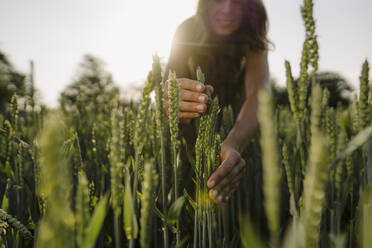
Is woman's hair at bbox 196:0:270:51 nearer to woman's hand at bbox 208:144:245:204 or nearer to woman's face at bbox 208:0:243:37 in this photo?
woman's face at bbox 208:0:243:37

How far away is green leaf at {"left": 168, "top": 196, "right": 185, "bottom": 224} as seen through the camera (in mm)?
468

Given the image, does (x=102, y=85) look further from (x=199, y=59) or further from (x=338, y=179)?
(x=338, y=179)

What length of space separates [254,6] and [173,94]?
215 cm

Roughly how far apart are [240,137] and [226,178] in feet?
2.16

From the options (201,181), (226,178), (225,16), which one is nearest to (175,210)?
(201,181)

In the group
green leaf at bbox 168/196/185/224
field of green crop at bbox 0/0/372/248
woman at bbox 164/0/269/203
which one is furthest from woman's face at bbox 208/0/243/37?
green leaf at bbox 168/196/185/224

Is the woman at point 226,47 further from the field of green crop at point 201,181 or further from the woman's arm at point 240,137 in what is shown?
the field of green crop at point 201,181

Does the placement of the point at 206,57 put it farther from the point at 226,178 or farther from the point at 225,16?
the point at 226,178

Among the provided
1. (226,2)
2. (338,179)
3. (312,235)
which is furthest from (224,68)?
(312,235)

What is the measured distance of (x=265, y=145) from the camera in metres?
0.22

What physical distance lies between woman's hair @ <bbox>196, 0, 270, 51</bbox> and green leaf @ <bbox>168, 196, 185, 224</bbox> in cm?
189

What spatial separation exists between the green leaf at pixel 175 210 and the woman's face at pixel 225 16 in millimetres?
1834

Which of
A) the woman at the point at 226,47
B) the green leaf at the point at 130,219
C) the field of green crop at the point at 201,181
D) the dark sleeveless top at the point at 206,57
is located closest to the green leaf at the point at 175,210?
the field of green crop at the point at 201,181

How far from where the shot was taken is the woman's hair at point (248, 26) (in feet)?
A: 7.01
